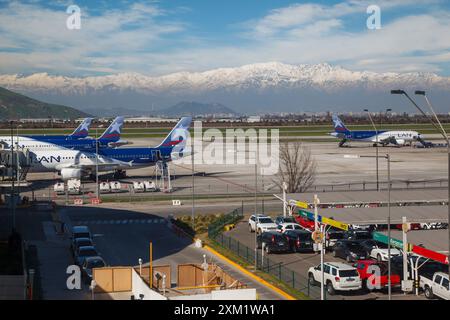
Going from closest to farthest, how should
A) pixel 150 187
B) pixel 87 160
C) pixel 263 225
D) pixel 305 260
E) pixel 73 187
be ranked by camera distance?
pixel 305 260 < pixel 263 225 < pixel 73 187 < pixel 150 187 < pixel 87 160

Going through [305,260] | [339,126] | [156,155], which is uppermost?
[339,126]

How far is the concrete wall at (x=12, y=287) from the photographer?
2397cm

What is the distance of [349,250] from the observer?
32.9 metres

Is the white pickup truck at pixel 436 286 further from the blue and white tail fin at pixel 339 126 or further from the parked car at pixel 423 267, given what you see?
the blue and white tail fin at pixel 339 126

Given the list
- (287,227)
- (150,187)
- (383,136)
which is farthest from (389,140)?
(287,227)

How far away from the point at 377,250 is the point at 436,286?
7081 mm

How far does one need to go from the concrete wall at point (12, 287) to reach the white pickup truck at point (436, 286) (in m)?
16.1

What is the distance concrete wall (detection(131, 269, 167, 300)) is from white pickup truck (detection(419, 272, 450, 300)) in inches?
453

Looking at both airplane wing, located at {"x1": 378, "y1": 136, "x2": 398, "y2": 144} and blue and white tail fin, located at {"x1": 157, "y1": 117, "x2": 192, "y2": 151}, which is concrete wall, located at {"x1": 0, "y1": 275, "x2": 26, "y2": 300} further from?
airplane wing, located at {"x1": 378, "y1": 136, "x2": 398, "y2": 144}

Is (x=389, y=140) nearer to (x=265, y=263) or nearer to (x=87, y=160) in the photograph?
(x=87, y=160)

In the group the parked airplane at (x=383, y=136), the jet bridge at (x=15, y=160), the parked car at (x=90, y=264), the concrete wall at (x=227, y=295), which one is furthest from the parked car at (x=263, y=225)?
the parked airplane at (x=383, y=136)
